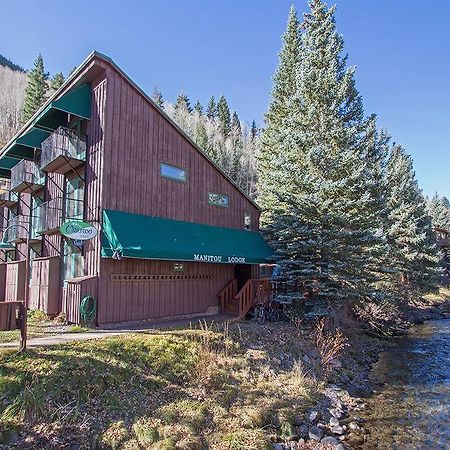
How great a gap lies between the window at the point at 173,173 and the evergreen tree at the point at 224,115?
5739 cm

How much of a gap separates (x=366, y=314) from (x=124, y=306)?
47.6 ft

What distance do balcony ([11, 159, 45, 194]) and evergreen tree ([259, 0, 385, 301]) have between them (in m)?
12.4

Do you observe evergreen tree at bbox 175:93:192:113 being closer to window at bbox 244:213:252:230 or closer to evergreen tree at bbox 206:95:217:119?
evergreen tree at bbox 206:95:217:119

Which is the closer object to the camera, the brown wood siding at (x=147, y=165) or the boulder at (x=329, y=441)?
the boulder at (x=329, y=441)

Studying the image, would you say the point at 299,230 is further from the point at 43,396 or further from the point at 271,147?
the point at 271,147

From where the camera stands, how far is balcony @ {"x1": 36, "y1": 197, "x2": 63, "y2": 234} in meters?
15.6

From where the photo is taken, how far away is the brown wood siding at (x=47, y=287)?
14.8 meters

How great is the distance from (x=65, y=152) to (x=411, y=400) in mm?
15742

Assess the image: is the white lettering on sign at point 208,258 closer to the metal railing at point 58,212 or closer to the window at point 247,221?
the window at point 247,221

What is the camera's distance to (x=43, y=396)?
24.1 ft

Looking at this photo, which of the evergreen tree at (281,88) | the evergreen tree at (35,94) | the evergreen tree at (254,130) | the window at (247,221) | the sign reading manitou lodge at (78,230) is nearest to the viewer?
the sign reading manitou lodge at (78,230)

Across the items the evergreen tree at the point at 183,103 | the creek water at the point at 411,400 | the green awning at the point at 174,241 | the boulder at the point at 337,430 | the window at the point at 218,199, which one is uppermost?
the evergreen tree at the point at 183,103

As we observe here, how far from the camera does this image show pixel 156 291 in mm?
14844

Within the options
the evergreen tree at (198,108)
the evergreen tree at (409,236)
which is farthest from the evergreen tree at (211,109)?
the evergreen tree at (409,236)
